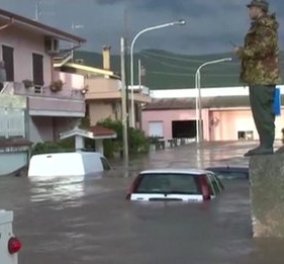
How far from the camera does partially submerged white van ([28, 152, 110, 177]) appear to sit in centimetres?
2825

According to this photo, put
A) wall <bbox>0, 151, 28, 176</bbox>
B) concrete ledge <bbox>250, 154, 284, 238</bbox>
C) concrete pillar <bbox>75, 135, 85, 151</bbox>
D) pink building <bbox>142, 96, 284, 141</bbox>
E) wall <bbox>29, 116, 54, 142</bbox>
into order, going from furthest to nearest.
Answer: pink building <bbox>142, 96, 284, 141</bbox> → concrete pillar <bbox>75, 135, 85, 151</bbox> → wall <bbox>29, 116, 54, 142</bbox> → wall <bbox>0, 151, 28, 176</bbox> → concrete ledge <bbox>250, 154, 284, 238</bbox>

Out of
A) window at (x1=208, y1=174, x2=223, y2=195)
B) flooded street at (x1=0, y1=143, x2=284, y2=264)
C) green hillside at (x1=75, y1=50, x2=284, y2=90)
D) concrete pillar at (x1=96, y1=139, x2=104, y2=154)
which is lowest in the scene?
flooded street at (x1=0, y1=143, x2=284, y2=264)

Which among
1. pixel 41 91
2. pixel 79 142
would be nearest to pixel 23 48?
pixel 41 91

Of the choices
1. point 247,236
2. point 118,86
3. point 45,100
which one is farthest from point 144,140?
point 247,236

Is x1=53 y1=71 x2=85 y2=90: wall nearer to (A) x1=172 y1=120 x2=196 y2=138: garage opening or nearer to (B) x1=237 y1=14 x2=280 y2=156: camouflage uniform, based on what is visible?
(A) x1=172 y1=120 x2=196 y2=138: garage opening

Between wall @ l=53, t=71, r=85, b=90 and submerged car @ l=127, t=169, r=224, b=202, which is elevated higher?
wall @ l=53, t=71, r=85, b=90

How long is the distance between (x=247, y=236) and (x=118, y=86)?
55447 mm

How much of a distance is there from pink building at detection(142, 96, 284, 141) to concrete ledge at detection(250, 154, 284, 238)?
78.3 m

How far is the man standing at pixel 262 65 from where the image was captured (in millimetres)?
11219

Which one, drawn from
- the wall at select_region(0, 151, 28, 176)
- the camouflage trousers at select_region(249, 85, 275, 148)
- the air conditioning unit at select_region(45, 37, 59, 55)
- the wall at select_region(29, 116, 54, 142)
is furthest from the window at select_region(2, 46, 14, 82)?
the camouflage trousers at select_region(249, 85, 275, 148)

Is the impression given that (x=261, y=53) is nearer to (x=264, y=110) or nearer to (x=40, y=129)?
(x=264, y=110)

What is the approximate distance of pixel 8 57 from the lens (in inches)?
1724

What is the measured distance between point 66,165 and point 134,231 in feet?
51.6

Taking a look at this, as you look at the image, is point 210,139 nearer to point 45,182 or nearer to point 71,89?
point 71,89
